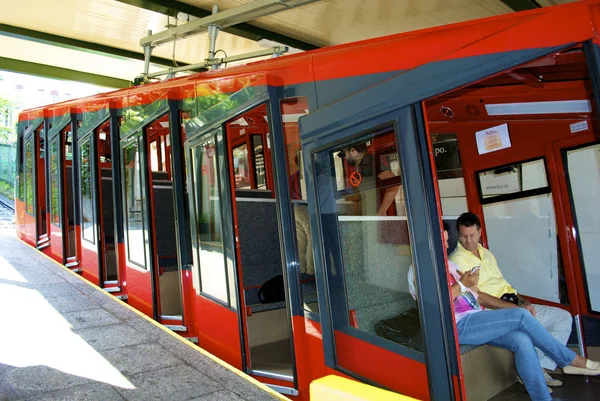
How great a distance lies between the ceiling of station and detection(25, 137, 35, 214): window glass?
5.59 ft

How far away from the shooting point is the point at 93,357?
3189mm

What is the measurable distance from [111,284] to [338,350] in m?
3.88

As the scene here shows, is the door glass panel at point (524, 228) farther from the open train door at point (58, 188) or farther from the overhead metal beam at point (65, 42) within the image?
the overhead metal beam at point (65, 42)

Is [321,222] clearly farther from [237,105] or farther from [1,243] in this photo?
[1,243]

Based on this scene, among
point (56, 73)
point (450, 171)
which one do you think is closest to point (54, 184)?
point (56, 73)

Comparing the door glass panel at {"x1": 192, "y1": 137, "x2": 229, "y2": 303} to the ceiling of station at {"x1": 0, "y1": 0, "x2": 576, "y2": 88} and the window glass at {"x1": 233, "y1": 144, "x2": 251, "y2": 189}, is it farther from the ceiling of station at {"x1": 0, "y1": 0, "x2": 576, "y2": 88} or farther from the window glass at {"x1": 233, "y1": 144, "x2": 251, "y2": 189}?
the ceiling of station at {"x1": 0, "y1": 0, "x2": 576, "y2": 88}

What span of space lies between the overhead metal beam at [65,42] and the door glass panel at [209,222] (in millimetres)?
5055

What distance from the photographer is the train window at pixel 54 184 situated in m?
6.78

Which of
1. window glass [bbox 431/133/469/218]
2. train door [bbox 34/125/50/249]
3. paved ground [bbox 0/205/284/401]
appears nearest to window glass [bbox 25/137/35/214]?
train door [bbox 34/125/50/249]

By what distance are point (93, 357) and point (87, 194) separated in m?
3.29

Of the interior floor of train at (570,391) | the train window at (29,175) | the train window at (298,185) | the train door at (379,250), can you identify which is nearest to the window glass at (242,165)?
the train window at (298,185)

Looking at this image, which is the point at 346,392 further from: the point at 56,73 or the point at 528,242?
the point at 56,73

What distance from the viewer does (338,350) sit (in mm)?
2598

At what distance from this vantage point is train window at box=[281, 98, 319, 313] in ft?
9.77
